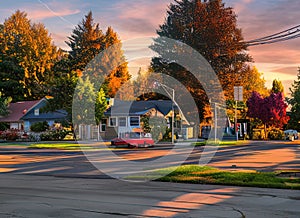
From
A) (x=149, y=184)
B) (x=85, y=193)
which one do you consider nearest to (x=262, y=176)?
(x=149, y=184)

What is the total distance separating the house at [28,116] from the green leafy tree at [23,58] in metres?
10.5

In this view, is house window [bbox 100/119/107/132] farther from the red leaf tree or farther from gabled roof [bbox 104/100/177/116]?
the red leaf tree

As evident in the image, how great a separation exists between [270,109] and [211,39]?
1135cm

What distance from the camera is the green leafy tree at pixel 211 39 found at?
2254 inches

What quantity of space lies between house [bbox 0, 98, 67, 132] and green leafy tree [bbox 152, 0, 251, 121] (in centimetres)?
1761

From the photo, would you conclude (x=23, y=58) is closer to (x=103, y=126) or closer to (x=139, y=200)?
(x=103, y=126)

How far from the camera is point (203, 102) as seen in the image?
5941 cm

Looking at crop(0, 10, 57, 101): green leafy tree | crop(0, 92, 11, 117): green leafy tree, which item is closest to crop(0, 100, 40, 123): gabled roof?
crop(0, 92, 11, 117): green leafy tree

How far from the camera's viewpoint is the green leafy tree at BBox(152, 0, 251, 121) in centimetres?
5725

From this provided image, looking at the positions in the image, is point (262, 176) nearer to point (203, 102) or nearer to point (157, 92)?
point (203, 102)

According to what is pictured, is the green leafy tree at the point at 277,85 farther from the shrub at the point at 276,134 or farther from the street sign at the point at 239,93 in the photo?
the street sign at the point at 239,93

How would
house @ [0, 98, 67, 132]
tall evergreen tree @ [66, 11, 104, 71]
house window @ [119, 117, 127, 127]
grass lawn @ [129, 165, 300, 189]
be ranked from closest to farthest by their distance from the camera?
grass lawn @ [129, 165, 300, 189]
house window @ [119, 117, 127, 127]
house @ [0, 98, 67, 132]
tall evergreen tree @ [66, 11, 104, 71]

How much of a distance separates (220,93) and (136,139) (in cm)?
1923

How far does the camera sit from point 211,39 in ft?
188
